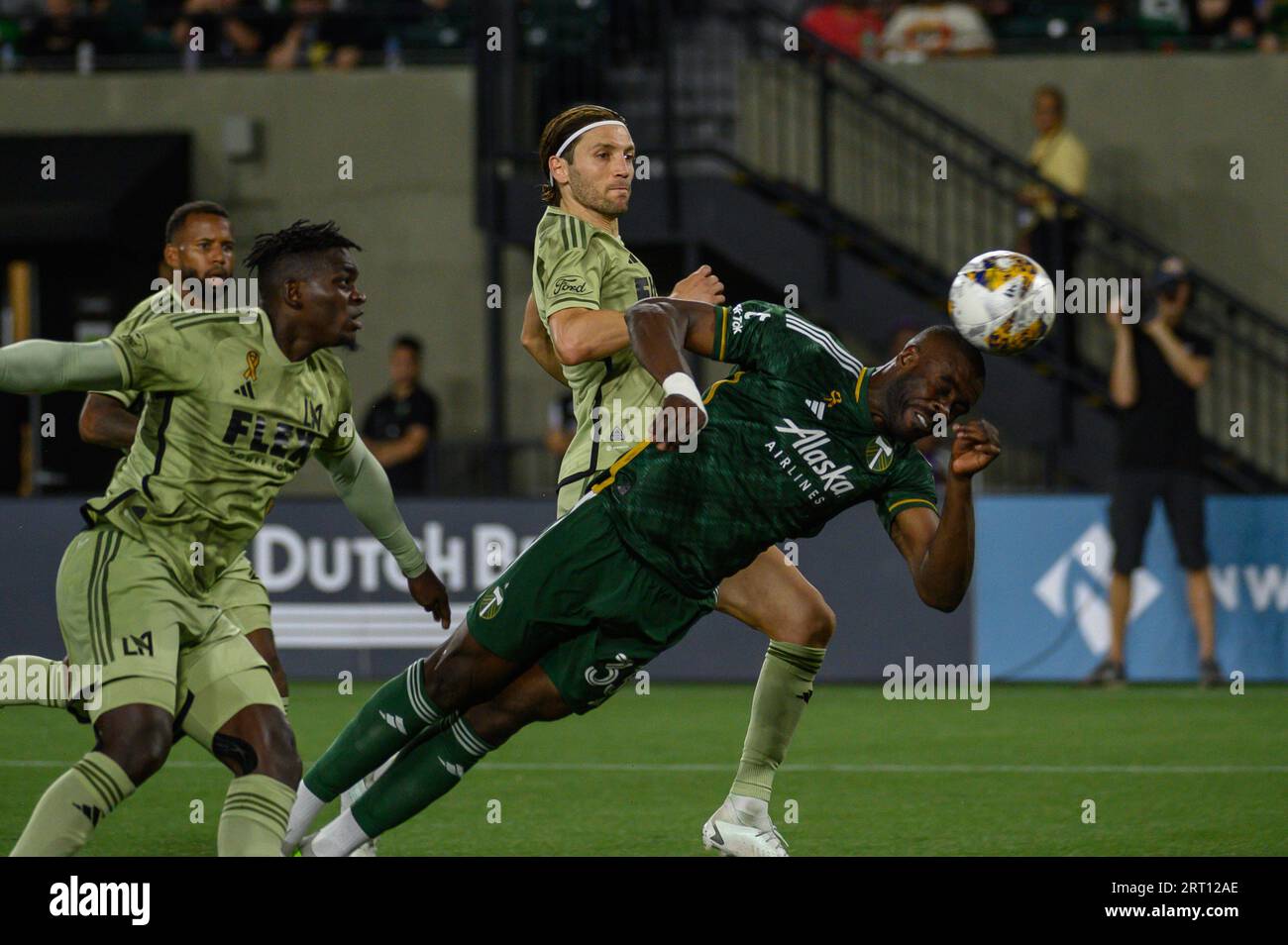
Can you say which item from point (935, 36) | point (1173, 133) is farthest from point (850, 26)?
point (1173, 133)

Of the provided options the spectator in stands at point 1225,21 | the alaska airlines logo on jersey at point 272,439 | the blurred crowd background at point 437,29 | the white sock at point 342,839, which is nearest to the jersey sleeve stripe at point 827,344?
the alaska airlines logo on jersey at point 272,439

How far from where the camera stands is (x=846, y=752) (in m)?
10.1

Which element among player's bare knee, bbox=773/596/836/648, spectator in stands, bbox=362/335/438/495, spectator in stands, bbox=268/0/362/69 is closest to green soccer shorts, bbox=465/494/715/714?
player's bare knee, bbox=773/596/836/648

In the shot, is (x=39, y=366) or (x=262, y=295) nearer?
(x=39, y=366)

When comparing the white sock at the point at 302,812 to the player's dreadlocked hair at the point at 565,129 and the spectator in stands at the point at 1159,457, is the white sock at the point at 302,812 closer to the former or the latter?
the player's dreadlocked hair at the point at 565,129

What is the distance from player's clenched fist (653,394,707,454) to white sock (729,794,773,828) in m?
1.69

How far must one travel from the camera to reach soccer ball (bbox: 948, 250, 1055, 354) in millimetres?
6355

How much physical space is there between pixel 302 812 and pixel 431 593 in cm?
90

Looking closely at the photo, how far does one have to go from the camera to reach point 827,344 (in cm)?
637

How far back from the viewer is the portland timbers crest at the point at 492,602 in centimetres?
620

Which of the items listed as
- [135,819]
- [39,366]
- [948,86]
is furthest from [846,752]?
[948,86]

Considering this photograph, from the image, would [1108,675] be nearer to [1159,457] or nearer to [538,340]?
[1159,457]

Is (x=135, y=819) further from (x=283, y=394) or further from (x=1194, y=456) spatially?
(x=1194, y=456)

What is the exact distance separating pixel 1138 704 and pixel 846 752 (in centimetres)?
281
